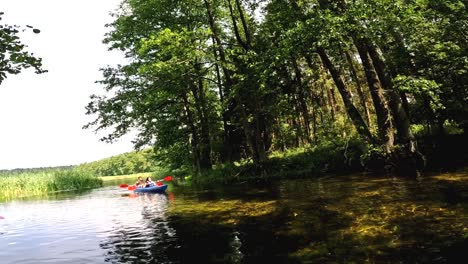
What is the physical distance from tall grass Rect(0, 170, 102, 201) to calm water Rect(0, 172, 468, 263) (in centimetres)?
2295

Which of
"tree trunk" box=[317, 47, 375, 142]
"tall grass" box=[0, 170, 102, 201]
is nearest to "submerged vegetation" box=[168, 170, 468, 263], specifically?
"tree trunk" box=[317, 47, 375, 142]

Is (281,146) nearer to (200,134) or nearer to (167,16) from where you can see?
(200,134)

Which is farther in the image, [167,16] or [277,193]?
[167,16]

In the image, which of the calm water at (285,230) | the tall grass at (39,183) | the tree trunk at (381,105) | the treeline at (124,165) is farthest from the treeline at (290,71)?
the treeline at (124,165)

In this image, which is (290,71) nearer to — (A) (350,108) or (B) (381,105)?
(A) (350,108)

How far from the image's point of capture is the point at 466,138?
67.3 feet

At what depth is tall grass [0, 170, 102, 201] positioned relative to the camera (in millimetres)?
36656

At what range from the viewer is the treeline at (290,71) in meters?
17.7

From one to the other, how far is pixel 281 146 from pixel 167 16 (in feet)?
50.8

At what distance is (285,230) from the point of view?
9.72 metres

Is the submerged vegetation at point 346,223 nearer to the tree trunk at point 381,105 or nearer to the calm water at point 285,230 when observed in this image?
the calm water at point 285,230

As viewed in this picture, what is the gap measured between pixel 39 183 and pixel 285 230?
3474 cm

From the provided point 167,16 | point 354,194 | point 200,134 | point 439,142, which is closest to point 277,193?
point 354,194

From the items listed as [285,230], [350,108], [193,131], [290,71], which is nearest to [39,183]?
[193,131]
